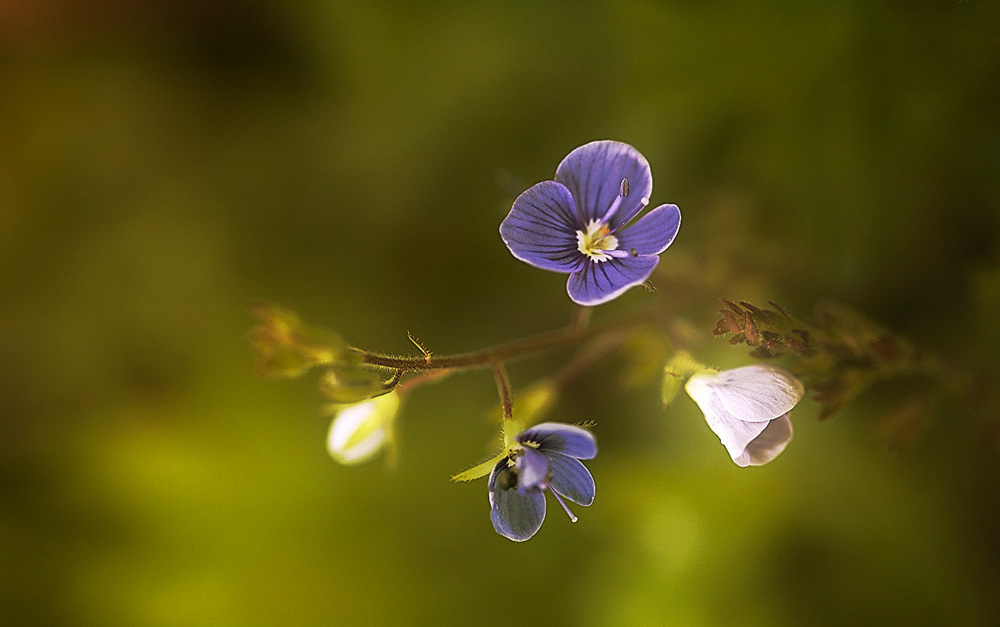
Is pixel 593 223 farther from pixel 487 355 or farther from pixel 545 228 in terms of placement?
pixel 487 355

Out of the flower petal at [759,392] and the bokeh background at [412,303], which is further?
the bokeh background at [412,303]

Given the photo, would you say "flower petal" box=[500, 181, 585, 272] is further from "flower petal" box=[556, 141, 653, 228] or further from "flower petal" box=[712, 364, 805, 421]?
"flower petal" box=[712, 364, 805, 421]

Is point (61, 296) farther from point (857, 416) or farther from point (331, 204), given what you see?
point (857, 416)

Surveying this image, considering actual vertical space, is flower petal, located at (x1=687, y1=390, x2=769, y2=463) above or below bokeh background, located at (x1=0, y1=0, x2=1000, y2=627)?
below

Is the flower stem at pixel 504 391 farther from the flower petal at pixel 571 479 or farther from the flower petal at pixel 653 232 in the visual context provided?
the flower petal at pixel 653 232

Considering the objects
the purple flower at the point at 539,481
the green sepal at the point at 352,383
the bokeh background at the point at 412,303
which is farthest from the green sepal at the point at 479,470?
the bokeh background at the point at 412,303

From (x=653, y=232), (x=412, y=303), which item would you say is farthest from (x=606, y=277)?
(x=412, y=303)

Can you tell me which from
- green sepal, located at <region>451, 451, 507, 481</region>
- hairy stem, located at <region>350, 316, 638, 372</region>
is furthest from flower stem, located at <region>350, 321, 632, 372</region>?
green sepal, located at <region>451, 451, 507, 481</region>
